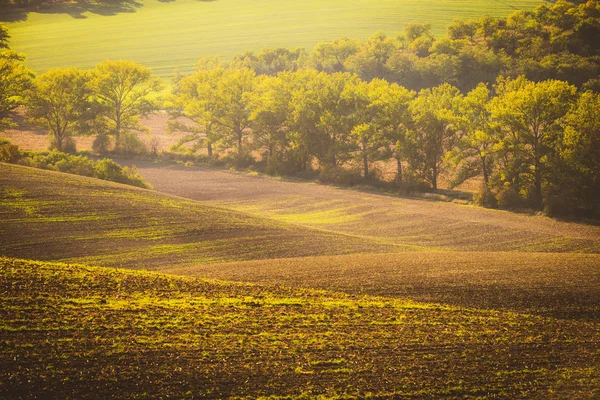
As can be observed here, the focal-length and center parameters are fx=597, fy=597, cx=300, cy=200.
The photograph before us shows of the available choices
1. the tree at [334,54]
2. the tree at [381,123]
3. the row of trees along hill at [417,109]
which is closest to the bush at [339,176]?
the row of trees along hill at [417,109]

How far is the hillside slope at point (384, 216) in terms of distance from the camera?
1779 inches

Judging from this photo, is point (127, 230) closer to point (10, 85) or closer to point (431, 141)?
point (431, 141)

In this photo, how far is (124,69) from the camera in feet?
296

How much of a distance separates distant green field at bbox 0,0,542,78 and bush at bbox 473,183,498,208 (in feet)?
240

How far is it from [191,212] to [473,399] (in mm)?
28911

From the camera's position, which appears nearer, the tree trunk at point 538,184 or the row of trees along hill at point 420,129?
the row of trees along hill at point 420,129

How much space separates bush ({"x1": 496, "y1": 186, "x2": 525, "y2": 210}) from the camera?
57.9 meters

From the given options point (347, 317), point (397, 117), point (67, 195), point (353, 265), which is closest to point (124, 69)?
point (397, 117)

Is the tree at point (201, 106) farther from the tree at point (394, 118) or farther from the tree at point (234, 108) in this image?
the tree at point (394, 118)

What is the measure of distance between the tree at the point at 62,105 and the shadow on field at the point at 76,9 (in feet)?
129

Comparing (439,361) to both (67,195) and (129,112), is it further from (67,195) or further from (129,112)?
(129,112)

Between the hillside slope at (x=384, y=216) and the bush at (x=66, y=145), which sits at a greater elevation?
the bush at (x=66, y=145)

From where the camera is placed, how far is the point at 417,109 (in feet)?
237

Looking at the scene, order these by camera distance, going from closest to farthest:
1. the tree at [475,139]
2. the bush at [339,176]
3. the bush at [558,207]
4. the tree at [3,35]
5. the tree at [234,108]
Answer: the bush at [558,207] < the tree at [475,139] < the bush at [339,176] < the tree at [234,108] < the tree at [3,35]
